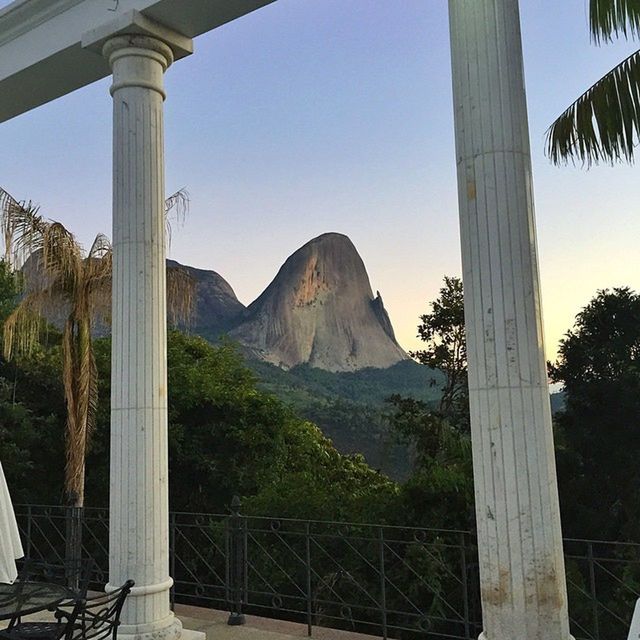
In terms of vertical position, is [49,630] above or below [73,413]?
below

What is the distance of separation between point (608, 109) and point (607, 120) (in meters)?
0.13

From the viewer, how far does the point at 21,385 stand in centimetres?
2409

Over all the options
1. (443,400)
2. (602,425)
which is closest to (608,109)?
(602,425)

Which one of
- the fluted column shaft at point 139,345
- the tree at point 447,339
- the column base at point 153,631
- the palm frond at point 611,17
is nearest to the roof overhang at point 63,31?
the fluted column shaft at point 139,345

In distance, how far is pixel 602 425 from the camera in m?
21.5

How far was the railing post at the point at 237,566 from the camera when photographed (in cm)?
850

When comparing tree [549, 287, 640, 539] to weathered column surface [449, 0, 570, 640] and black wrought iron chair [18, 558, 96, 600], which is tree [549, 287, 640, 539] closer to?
black wrought iron chair [18, 558, 96, 600]

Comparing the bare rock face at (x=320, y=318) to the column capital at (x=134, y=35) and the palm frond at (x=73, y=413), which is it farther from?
the column capital at (x=134, y=35)

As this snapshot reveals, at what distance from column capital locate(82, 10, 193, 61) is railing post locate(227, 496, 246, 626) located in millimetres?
5896

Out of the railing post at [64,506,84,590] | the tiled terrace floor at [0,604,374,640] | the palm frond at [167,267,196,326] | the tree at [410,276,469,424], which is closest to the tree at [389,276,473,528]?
the tree at [410,276,469,424]

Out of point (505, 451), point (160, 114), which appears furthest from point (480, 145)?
point (160, 114)

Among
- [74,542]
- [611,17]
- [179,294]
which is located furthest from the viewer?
[179,294]

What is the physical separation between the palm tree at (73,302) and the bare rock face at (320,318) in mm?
50019

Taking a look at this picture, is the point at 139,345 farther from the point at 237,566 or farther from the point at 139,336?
the point at 237,566
